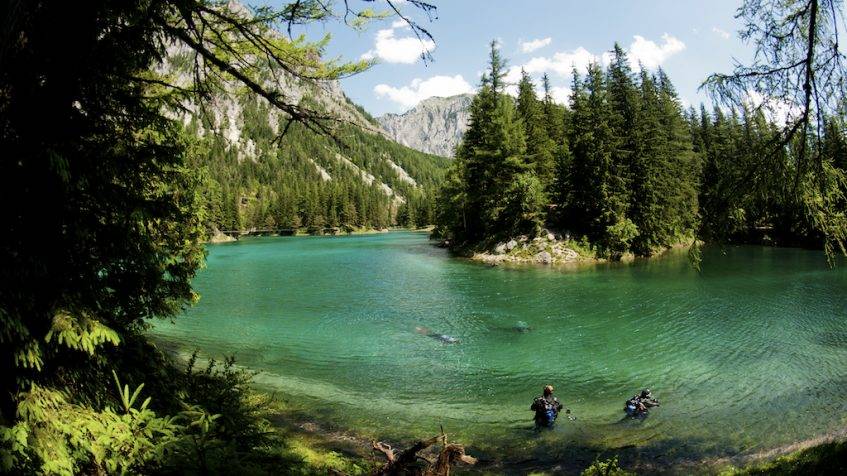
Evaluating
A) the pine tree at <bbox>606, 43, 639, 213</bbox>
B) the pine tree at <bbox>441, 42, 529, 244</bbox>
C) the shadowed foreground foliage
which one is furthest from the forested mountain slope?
the pine tree at <bbox>606, 43, 639, 213</bbox>

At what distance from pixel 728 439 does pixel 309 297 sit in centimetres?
2153

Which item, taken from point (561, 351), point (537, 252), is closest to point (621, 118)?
point (537, 252)

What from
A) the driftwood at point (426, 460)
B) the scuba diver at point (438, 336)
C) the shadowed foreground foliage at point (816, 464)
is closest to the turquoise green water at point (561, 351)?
the scuba diver at point (438, 336)

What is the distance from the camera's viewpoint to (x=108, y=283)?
17.2 feet

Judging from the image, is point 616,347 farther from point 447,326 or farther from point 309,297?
point 309,297

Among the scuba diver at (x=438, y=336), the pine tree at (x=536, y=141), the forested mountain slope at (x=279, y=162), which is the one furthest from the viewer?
the pine tree at (x=536, y=141)

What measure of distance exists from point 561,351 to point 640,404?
4.93 metres

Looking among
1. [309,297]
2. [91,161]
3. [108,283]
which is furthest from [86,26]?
[309,297]

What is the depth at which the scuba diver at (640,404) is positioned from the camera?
11.3m

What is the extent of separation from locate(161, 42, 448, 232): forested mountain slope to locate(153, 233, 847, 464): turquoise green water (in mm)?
6389

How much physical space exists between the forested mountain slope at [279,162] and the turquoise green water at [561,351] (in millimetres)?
6389

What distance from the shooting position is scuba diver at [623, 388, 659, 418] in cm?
1126

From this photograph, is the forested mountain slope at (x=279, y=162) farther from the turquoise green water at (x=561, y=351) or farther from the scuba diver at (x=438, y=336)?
the scuba diver at (x=438, y=336)

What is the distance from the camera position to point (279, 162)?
112m
